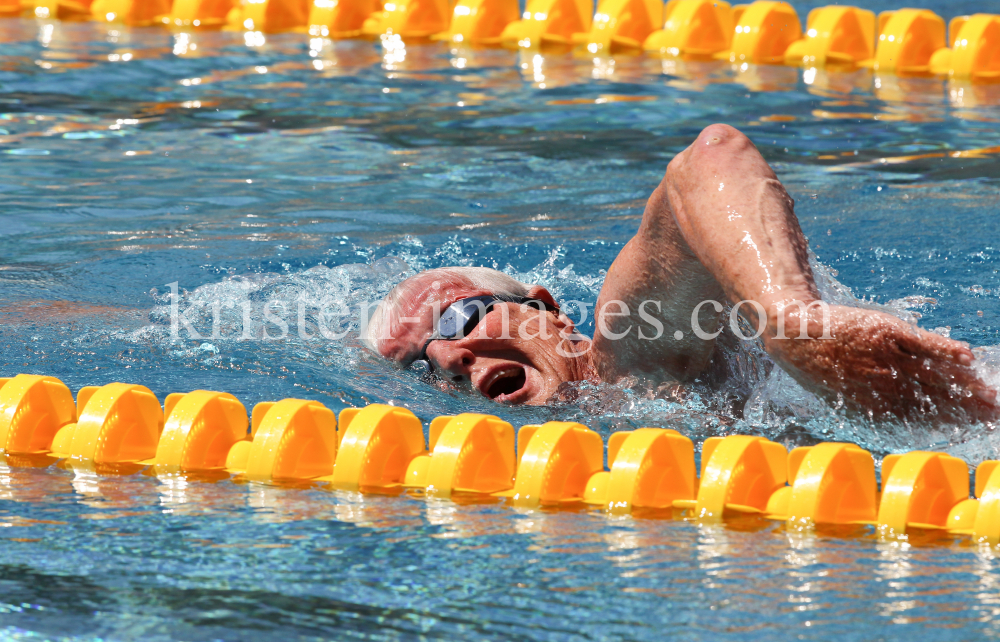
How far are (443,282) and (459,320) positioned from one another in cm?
17

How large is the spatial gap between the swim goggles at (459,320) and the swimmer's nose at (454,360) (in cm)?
4

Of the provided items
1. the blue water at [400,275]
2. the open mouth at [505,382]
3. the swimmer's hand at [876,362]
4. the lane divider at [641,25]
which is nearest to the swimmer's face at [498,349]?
the open mouth at [505,382]

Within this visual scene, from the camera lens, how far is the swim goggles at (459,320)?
285cm

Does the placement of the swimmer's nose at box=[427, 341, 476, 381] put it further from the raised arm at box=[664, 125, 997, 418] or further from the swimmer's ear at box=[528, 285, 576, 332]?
the raised arm at box=[664, 125, 997, 418]

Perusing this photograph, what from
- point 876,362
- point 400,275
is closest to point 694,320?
point 876,362

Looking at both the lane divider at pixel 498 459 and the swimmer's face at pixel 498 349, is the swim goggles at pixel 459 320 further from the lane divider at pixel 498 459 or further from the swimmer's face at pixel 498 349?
the lane divider at pixel 498 459

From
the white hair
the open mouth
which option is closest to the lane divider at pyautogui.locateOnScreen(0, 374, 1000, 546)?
the open mouth

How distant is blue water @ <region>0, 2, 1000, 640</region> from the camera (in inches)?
59.0

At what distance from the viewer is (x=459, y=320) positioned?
9.36 ft

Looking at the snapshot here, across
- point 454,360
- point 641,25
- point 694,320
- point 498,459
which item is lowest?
point 498,459

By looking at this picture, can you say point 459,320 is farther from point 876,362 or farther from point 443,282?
point 876,362

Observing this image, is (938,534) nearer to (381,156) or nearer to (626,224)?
(626,224)

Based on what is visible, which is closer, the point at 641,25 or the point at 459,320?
the point at 459,320

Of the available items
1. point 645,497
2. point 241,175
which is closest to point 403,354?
point 645,497
